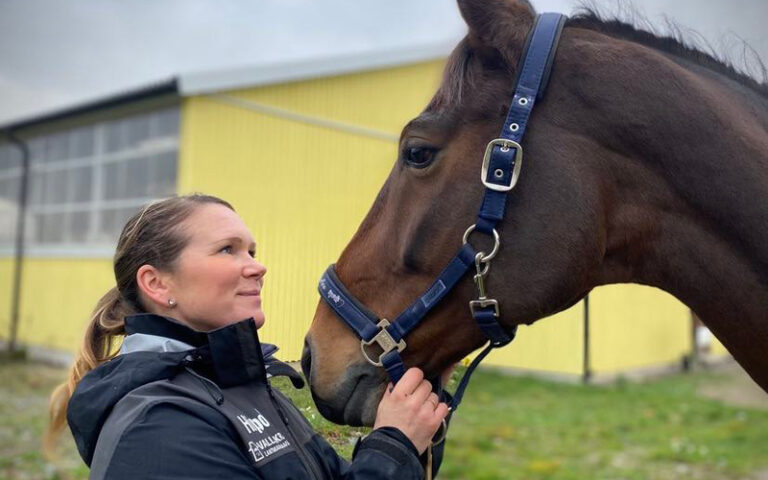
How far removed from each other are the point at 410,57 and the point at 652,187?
9230 millimetres

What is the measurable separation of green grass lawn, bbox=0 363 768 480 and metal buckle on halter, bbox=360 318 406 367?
3617 mm

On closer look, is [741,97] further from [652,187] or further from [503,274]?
[503,274]

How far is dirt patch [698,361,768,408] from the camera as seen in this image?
27.2ft

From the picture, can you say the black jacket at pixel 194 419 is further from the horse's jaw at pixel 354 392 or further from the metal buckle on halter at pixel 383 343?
the metal buckle on halter at pixel 383 343

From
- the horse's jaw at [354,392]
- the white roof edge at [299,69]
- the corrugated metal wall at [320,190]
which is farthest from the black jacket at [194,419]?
the white roof edge at [299,69]

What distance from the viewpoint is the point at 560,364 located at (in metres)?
3.65

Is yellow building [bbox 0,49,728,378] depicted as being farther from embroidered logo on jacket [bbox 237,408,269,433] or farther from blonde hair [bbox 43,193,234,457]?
embroidered logo on jacket [bbox 237,408,269,433]

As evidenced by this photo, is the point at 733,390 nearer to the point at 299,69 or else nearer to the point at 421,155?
the point at 299,69

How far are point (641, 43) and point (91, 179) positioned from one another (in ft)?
35.8

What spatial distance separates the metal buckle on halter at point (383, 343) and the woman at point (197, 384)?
0.28ft

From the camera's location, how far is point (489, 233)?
168cm

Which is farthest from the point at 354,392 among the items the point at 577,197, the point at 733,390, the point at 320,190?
the point at 733,390

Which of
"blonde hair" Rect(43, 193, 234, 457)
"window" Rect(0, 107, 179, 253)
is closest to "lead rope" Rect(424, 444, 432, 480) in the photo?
"blonde hair" Rect(43, 193, 234, 457)

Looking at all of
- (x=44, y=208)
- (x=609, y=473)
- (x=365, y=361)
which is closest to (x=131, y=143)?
(x=44, y=208)
